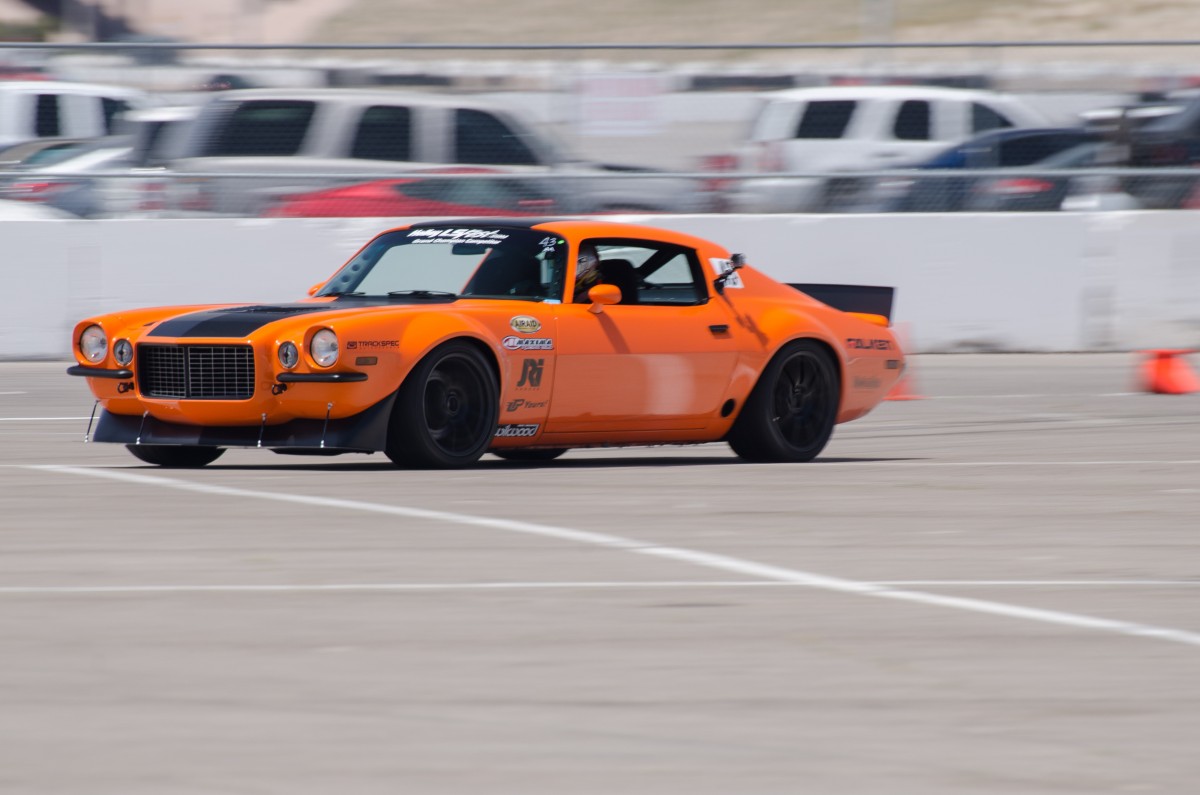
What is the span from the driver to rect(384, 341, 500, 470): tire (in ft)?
2.62

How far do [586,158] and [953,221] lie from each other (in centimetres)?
308

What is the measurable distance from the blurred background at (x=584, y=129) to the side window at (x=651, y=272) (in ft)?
23.4

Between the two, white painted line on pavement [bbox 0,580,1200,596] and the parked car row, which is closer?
white painted line on pavement [bbox 0,580,1200,596]

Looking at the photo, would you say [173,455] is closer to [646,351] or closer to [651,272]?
[646,351]

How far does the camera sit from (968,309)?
57.4ft

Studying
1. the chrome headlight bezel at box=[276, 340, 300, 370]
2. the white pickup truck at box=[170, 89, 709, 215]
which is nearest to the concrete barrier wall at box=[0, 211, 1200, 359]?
the white pickup truck at box=[170, 89, 709, 215]

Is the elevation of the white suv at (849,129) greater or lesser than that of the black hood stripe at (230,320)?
greater

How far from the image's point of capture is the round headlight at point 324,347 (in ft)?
28.2

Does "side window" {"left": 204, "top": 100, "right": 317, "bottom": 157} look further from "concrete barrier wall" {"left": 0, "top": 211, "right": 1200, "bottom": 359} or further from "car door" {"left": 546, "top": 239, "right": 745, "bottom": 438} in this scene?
"car door" {"left": 546, "top": 239, "right": 745, "bottom": 438}

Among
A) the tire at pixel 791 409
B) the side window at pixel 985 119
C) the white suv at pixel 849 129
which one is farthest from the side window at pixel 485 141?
the tire at pixel 791 409

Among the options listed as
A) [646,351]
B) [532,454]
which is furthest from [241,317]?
[532,454]

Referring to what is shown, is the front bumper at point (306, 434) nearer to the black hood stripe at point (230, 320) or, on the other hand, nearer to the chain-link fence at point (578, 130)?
the black hood stripe at point (230, 320)

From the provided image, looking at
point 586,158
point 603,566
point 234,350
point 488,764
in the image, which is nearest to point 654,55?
point 586,158

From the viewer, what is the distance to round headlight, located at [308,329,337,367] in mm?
8586
